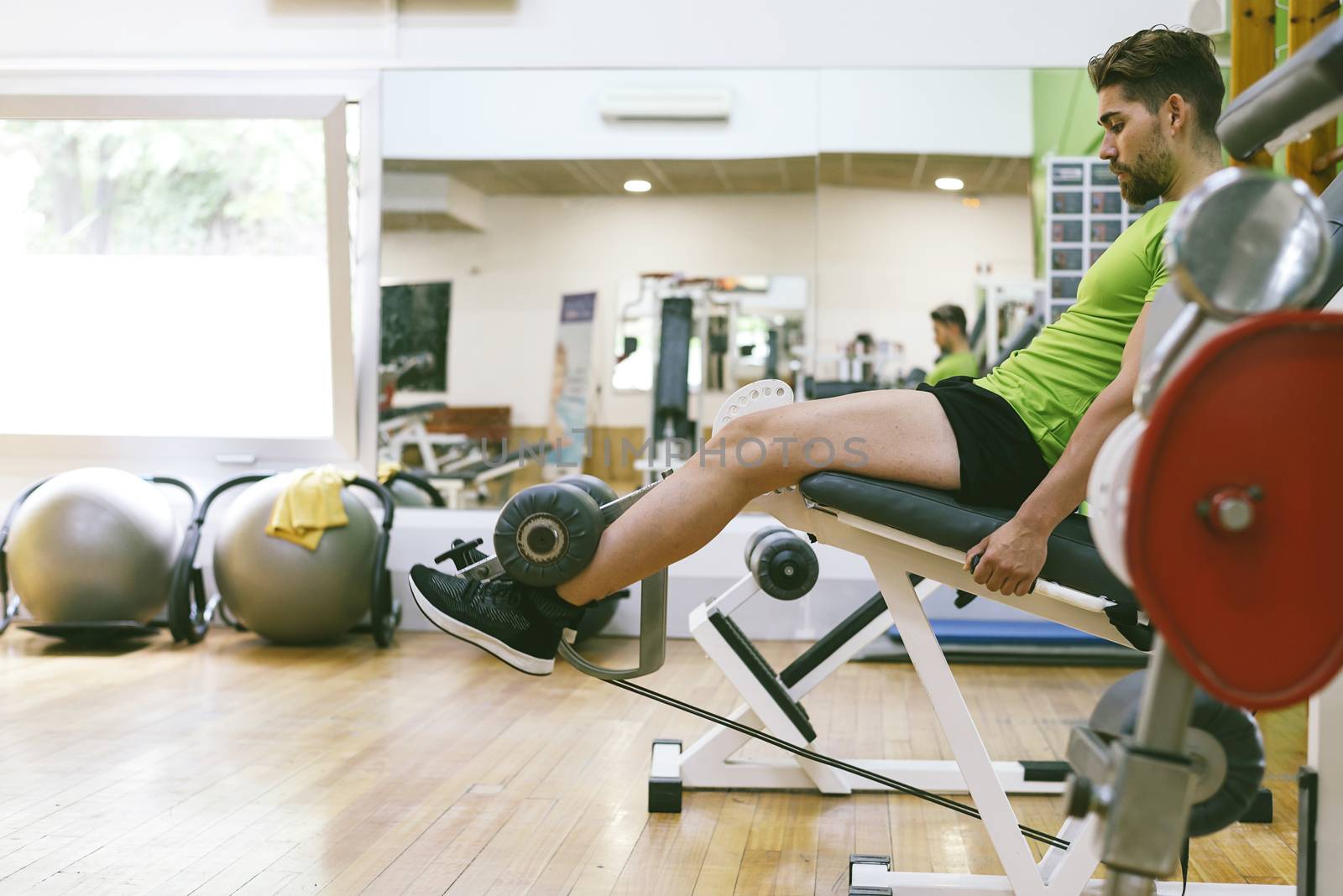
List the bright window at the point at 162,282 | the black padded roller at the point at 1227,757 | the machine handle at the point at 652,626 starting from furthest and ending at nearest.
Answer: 1. the bright window at the point at 162,282
2. the machine handle at the point at 652,626
3. the black padded roller at the point at 1227,757

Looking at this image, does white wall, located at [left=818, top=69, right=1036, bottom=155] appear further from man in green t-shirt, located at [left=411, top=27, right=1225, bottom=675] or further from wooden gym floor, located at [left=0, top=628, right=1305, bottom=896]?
man in green t-shirt, located at [left=411, top=27, right=1225, bottom=675]

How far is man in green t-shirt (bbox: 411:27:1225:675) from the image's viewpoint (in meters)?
1.63

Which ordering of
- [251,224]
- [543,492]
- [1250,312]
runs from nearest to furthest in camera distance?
[1250,312]
[543,492]
[251,224]

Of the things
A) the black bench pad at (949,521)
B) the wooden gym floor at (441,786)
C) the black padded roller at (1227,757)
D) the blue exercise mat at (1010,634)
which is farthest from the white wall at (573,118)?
the black padded roller at (1227,757)

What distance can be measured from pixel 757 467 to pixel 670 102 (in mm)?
2772

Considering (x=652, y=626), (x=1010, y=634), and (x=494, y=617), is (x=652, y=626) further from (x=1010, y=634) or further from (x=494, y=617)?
(x=1010, y=634)

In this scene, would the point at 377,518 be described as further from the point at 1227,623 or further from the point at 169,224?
the point at 1227,623

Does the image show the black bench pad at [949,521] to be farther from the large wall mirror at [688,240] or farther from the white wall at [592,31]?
the white wall at [592,31]

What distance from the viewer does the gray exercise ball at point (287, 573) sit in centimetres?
361

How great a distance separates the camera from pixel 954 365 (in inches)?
A: 155

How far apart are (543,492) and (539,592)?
6.0 inches

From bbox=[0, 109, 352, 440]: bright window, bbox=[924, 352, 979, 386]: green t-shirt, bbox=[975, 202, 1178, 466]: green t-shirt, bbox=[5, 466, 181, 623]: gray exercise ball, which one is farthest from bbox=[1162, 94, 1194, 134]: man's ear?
bbox=[0, 109, 352, 440]: bright window

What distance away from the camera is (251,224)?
4.39 m

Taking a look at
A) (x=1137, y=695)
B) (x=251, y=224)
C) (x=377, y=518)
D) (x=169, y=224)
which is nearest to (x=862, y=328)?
(x=377, y=518)
